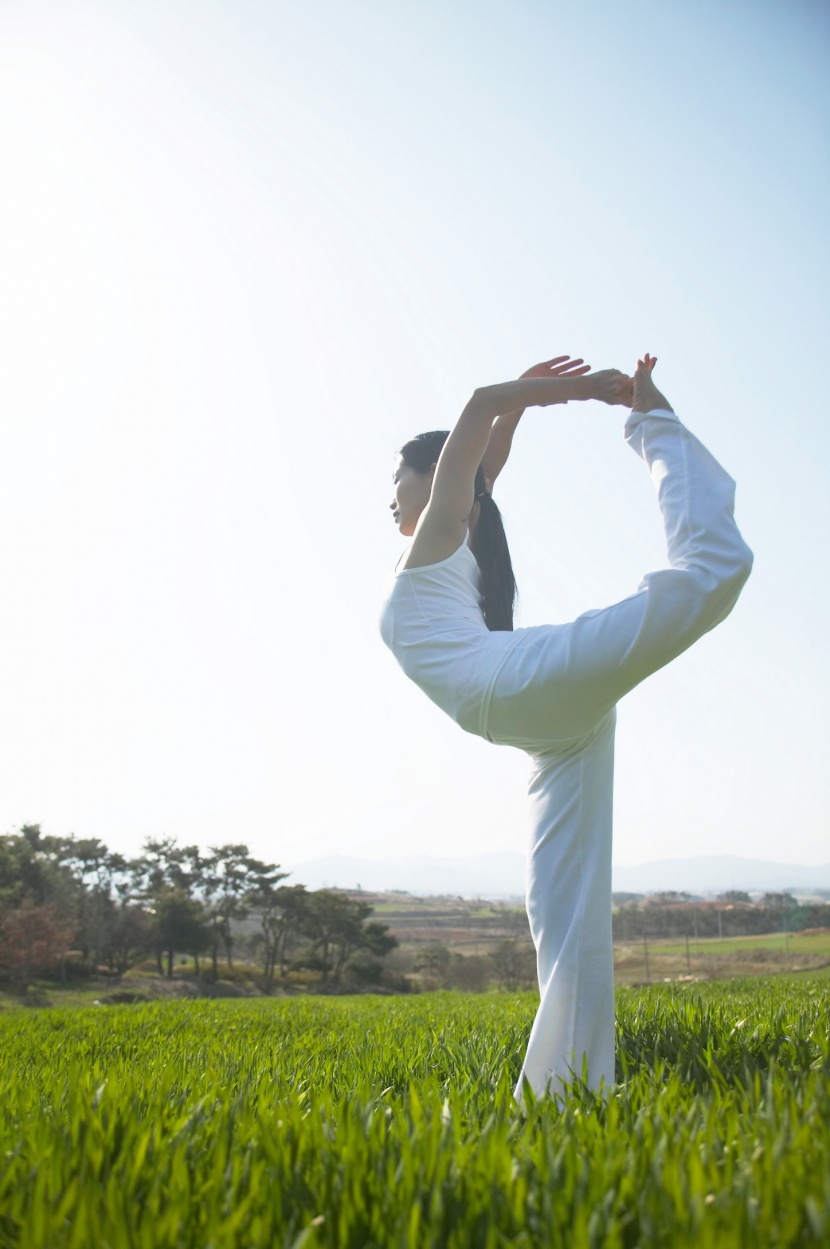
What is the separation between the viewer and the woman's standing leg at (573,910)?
2240 millimetres

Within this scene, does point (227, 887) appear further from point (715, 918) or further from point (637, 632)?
point (637, 632)

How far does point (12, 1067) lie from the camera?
353 centimetres

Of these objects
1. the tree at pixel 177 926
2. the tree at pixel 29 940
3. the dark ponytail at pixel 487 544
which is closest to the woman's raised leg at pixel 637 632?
the dark ponytail at pixel 487 544

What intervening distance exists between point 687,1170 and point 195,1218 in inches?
30.3

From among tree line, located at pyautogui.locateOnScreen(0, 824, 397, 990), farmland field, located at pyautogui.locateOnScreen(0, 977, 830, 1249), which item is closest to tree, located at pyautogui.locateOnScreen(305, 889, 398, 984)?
tree line, located at pyautogui.locateOnScreen(0, 824, 397, 990)

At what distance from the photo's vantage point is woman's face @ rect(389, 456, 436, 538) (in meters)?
3.21

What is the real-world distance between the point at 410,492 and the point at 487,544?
0.37 m

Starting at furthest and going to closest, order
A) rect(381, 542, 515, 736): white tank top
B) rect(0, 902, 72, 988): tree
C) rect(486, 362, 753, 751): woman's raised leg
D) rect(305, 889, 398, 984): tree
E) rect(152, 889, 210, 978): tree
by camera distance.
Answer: rect(305, 889, 398, 984): tree
rect(152, 889, 210, 978): tree
rect(0, 902, 72, 988): tree
rect(381, 542, 515, 736): white tank top
rect(486, 362, 753, 751): woman's raised leg

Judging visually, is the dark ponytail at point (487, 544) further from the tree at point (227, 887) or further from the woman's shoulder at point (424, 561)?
the tree at point (227, 887)

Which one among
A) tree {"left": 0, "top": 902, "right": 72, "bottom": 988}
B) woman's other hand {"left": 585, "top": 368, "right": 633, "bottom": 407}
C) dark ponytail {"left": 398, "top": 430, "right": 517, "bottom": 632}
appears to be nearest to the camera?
woman's other hand {"left": 585, "top": 368, "right": 633, "bottom": 407}

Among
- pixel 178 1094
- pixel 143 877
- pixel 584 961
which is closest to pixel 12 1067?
pixel 178 1094

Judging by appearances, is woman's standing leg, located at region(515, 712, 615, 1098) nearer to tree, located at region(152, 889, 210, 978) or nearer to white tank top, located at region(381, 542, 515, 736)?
white tank top, located at region(381, 542, 515, 736)

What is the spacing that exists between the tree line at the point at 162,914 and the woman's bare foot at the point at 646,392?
2948cm

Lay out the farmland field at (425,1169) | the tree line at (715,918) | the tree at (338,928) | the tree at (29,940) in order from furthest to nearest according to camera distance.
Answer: the tree line at (715,918) → the tree at (338,928) → the tree at (29,940) → the farmland field at (425,1169)
